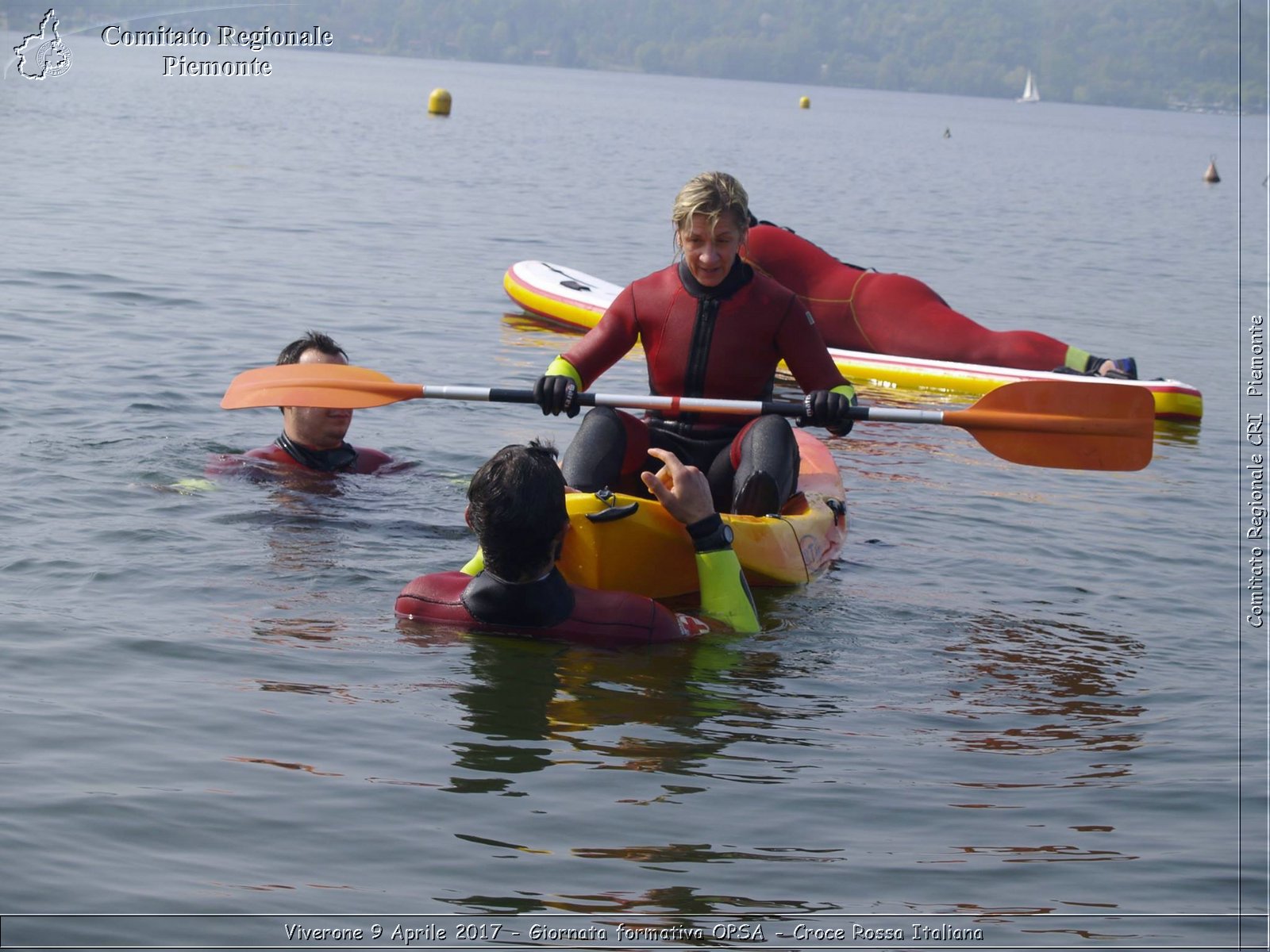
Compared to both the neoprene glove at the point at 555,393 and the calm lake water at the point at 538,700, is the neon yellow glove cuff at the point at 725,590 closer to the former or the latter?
the calm lake water at the point at 538,700

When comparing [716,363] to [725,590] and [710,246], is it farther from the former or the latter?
[725,590]

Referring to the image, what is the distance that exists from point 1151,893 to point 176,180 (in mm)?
20302

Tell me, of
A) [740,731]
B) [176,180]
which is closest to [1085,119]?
[176,180]

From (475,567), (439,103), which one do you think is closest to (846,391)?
(475,567)

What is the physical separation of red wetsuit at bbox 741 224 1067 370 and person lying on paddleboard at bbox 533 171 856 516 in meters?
5.48

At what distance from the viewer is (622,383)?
11094 mm

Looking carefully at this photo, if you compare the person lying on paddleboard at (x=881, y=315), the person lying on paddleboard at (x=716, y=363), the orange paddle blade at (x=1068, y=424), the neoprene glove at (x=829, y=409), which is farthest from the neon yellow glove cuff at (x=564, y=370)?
the person lying on paddleboard at (x=881, y=315)

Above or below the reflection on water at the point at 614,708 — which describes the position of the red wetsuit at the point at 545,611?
above

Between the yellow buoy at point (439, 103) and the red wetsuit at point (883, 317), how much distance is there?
37.9 metres

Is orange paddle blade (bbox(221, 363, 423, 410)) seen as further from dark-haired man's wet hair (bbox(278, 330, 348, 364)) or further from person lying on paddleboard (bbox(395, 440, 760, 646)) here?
person lying on paddleboard (bbox(395, 440, 760, 646))

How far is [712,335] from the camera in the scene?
591cm

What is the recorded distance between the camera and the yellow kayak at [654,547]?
5.11 m

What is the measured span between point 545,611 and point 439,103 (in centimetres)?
4519

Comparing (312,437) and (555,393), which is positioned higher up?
(555,393)
